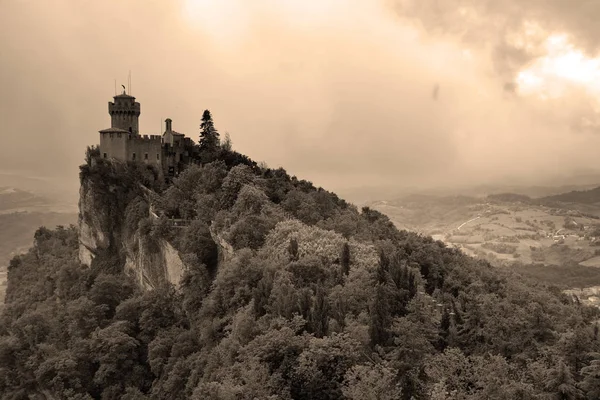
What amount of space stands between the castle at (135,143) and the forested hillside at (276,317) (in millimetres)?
2964

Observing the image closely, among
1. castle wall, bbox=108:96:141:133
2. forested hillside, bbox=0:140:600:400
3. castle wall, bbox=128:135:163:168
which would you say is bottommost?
forested hillside, bbox=0:140:600:400

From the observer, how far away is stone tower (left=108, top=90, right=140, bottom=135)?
10619cm

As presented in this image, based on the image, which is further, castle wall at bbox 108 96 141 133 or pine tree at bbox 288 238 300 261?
castle wall at bbox 108 96 141 133

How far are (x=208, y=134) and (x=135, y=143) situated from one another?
13335 millimetres

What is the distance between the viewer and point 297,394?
49.8 metres

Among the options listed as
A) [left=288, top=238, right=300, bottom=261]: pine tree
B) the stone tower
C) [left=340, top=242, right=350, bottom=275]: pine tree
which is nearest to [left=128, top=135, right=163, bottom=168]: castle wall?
the stone tower

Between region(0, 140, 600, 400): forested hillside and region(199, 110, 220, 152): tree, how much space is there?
223 centimetres

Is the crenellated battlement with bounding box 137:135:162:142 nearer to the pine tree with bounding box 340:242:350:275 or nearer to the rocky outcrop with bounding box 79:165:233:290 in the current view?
the rocky outcrop with bounding box 79:165:233:290

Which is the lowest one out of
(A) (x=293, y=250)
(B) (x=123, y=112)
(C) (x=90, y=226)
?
(A) (x=293, y=250)

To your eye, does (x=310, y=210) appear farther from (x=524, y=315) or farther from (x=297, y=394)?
(x=297, y=394)

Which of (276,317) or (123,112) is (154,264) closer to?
(123,112)

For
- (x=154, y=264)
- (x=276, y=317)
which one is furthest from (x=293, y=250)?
(x=154, y=264)

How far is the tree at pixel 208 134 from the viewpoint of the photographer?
111981 millimetres

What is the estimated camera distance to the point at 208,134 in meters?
113
